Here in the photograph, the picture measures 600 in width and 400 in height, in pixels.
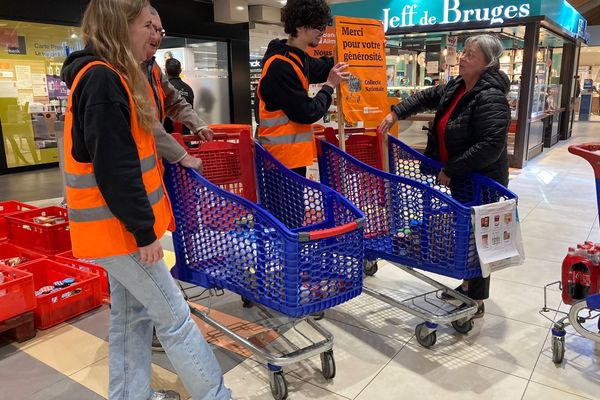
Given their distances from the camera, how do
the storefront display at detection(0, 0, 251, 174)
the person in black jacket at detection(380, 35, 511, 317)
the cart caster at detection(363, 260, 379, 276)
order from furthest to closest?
the storefront display at detection(0, 0, 251, 174), the cart caster at detection(363, 260, 379, 276), the person in black jacket at detection(380, 35, 511, 317)

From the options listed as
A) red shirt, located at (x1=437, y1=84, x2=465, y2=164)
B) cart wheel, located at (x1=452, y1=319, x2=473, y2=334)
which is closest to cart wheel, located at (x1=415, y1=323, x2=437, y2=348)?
cart wheel, located at (x1=452, y1=319, x2=473, y2=334)

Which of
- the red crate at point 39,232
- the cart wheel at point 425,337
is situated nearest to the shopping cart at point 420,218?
the cart wheel at point 425,337

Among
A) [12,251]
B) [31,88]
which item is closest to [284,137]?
[12,251]

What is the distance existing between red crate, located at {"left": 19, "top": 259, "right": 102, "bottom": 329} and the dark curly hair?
1.96 m

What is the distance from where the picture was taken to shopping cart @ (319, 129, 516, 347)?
97.7 inches

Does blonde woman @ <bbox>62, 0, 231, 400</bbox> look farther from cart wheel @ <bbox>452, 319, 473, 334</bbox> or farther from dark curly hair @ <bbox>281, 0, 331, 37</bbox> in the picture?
cart wheel @ <bbox>452, 319, 473, 334</bbox>

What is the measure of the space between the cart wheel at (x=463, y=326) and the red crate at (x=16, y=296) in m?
2.40

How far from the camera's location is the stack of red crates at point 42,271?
2.73 meters

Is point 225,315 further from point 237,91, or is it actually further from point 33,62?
point 237,91

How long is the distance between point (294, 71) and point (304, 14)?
12.1 inches

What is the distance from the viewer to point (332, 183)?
2.97 metres

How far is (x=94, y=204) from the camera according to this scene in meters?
1.66

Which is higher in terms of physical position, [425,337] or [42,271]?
[42,271]

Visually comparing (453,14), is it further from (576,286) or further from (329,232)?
(329,232)
